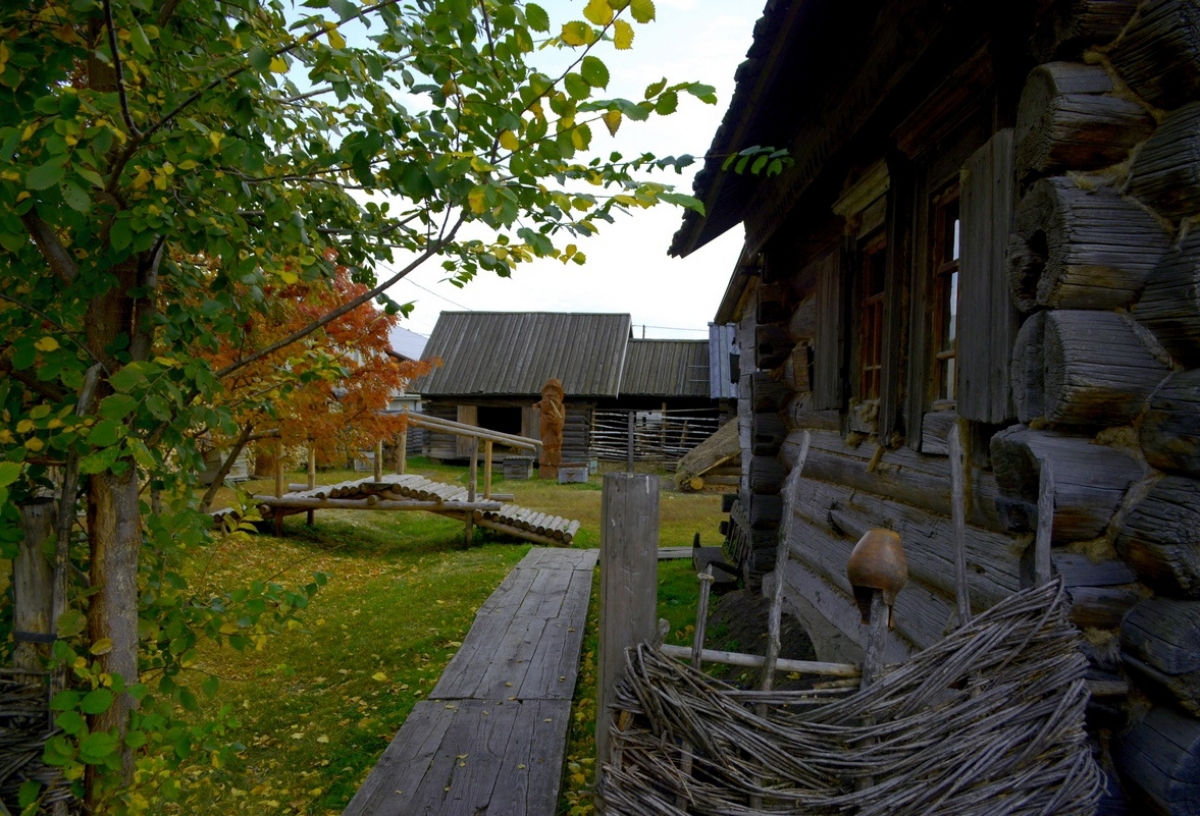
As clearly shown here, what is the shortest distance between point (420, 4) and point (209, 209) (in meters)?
1.03

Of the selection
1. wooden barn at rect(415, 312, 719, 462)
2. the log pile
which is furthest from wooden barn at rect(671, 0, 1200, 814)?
wooden barn at rect(415, 312, 719, 462)

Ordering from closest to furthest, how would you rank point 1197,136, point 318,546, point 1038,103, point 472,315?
point 1197,136 < point 1038,103 < point 318,546 < point 472,315

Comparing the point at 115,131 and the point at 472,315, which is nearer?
the point at 115,131

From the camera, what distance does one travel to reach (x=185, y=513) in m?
2.39

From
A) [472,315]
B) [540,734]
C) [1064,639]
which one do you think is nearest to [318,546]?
[540,734]

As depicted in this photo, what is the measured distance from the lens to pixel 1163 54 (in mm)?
2006

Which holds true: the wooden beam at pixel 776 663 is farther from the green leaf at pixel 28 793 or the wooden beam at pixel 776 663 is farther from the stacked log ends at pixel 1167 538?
the green leaf at pixel 28 793

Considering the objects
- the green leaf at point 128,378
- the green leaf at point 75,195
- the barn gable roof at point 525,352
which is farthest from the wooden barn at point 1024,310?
the barn gable roof at point 525,352

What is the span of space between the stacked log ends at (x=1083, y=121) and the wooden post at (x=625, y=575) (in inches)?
63.8

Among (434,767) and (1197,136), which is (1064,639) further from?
(434,767)

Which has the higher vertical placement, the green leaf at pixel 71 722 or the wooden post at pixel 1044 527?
the wooden post at pixel 1044 527

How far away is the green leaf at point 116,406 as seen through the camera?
193cm

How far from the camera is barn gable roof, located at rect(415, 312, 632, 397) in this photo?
23.0 metres

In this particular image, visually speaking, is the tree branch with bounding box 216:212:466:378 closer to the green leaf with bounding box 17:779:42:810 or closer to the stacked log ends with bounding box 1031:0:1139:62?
the green leaf with bounding box 17:779:42:810
